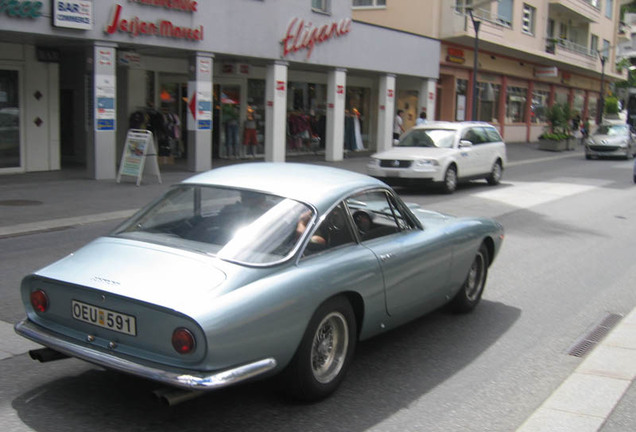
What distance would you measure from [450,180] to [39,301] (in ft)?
43.0

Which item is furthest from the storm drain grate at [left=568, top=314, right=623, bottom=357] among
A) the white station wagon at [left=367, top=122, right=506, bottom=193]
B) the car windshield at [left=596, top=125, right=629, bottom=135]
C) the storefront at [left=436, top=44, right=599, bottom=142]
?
the car windshield at [left=596, top=125, right=629, bottom=135]

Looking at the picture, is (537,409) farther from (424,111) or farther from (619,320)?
(424,111)

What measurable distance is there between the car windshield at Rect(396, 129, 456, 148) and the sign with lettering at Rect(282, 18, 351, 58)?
572 centimetres

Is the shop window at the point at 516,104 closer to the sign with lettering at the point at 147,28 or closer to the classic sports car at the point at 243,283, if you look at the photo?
the sign with lettering at the point at 147,28

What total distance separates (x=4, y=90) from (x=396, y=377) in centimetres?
1471

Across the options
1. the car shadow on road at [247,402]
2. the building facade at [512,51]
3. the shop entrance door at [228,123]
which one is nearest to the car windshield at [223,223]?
the car shadow on road at [247,402]

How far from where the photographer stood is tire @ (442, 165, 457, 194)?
1608cm

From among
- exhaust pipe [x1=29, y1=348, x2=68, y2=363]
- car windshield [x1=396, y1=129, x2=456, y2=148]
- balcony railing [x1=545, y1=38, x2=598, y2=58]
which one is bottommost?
exhaust pipe [x1=29, y1=348, x2=68, y2=363]

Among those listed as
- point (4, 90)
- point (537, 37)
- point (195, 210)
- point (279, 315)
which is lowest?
point (279, 315)

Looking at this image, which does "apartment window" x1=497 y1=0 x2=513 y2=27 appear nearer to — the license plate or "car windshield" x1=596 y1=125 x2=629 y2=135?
"car windshield" x1=596 y1=125 x2=629 y2=135

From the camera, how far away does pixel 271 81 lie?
68.6 ft

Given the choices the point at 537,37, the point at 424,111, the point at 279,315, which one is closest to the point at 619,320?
the point at 279,315

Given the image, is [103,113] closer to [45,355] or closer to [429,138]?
[429,138]

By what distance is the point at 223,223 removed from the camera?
14.4 feet
